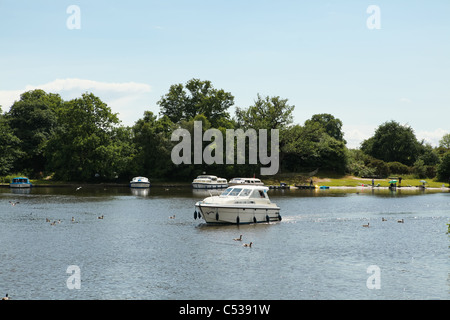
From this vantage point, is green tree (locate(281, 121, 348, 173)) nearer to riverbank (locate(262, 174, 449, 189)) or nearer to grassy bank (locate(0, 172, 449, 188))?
grassy bank (locate(0, 172, 449, 188))

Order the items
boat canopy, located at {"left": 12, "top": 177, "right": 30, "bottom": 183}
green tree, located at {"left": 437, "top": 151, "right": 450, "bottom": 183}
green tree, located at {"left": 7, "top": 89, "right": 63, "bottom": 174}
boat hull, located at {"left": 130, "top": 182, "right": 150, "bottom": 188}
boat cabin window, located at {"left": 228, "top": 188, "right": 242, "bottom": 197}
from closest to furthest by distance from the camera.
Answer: boat cabin window, located at {"left": 228, "top": 188, "right": 242, "bottom": 197}
boat canopy, located at {"left": 12, "top": 177, "right": 30, "bottom": 183}
boat hull, located at {"left": 130, "top": 182, "right": 150, "bottom": 188}
green tree, located at {"left": 437, "top": 151, "right": 450, "bottom": 183}
green tree, located at {"left": 7, "top": 89, "right": 63, "bottom": 174}

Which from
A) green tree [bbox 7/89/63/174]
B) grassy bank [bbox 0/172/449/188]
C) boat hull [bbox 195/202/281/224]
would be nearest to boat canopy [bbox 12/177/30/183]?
grassy bank [bbox 0/172/449/188]

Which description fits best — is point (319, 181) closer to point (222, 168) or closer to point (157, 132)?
point (222, 168)

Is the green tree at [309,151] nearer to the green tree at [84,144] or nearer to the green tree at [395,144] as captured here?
the green tree at [395,144]

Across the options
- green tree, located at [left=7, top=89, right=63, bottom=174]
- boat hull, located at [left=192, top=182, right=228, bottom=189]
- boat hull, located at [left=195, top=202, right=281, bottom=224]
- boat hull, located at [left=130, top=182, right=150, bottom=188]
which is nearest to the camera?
boat hull, located at [left=195, top=202, right=281, bottom=224]

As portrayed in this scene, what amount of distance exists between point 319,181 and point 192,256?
10160 centimetres

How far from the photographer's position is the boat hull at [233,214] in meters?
58.7

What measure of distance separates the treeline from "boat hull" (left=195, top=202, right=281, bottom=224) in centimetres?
7329

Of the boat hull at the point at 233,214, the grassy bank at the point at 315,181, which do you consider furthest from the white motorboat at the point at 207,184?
the boat hull at the point at 233,214

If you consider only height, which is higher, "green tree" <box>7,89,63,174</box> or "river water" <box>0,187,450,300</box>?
"green tree" <box>7,89,63,174</box>

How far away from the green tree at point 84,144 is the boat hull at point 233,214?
75905 millimetres

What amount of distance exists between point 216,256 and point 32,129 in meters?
116

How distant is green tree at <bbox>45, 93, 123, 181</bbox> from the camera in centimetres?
13012
